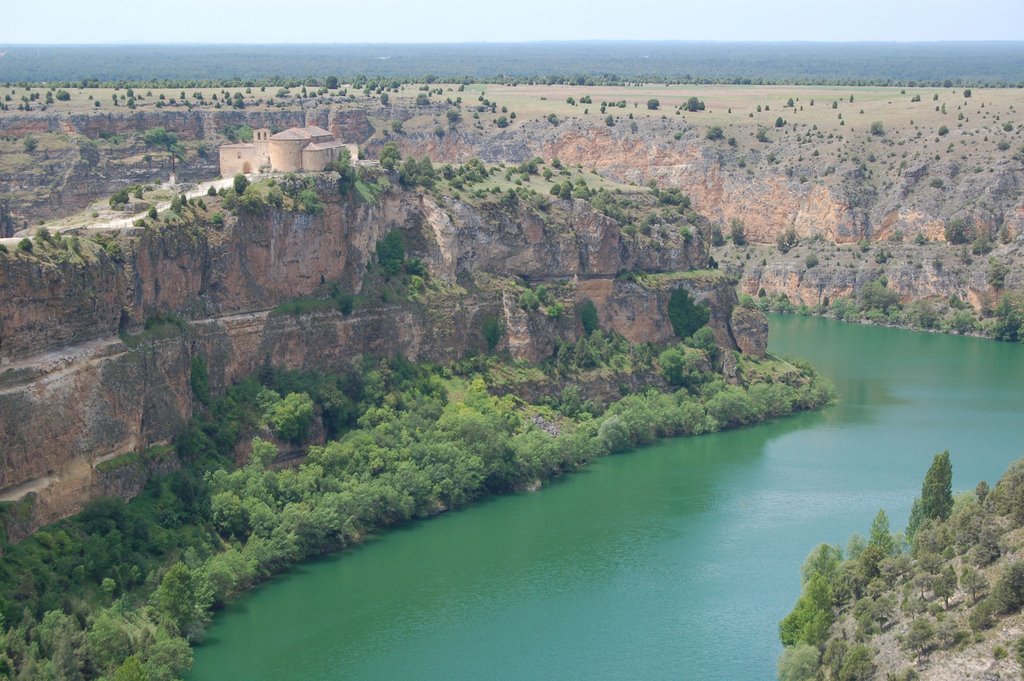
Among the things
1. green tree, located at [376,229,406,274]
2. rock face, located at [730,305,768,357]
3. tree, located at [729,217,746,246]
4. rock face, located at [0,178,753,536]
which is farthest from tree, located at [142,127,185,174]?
tree, located at [729,217,746,246]

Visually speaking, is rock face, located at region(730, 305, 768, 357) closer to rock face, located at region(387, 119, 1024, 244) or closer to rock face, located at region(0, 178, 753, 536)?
rock face, located at region(0, 178, 753, 536)

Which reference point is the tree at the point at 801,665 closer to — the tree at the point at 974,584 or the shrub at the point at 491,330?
the tree at the point at 974,584

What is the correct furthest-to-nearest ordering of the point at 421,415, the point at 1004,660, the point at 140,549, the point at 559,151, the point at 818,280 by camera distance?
the point at 559,151, the point at 818,280, the point at 421,415, the point at 140,549, the point at 1004,660

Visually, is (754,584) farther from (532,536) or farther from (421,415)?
(421,415)

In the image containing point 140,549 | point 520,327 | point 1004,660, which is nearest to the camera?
point 1004,660

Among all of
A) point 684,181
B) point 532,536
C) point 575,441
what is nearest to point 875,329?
point 684,181

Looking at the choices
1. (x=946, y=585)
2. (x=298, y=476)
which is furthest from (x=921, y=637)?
(x=298, y=476)
